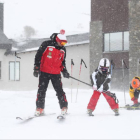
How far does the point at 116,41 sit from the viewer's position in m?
20.3

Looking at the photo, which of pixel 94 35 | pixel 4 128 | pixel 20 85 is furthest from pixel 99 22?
pixel 4 128

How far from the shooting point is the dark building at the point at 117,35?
19156 millimetres

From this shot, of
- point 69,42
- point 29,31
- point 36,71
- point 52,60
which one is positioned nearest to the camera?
point 36,71

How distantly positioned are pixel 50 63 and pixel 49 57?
143 mm

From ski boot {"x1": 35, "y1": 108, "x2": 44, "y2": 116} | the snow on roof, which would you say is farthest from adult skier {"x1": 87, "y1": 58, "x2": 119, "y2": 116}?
the snow on roof

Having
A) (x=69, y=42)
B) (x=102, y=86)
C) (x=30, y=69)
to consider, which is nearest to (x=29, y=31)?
(x=30, y=69)

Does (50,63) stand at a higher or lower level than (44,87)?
higher

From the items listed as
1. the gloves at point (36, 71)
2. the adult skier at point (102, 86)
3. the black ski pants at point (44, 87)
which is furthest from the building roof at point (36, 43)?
the gloves at point (36, 71)

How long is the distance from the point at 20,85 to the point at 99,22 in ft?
27.8

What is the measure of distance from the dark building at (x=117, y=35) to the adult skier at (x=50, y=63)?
12569 mm

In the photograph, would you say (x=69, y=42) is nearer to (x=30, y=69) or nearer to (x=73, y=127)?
(x=30, y=69)

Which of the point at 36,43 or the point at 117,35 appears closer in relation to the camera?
the point at 117,35

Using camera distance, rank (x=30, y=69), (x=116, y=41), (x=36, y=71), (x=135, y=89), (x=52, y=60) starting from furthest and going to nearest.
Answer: (x=30, y=69)
(x=116, y=41)
(x=135, y=89)
(x=52, y=60)
(x=36, y=71)

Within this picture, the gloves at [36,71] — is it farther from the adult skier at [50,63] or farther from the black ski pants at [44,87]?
the black ski pants at [44,87]
